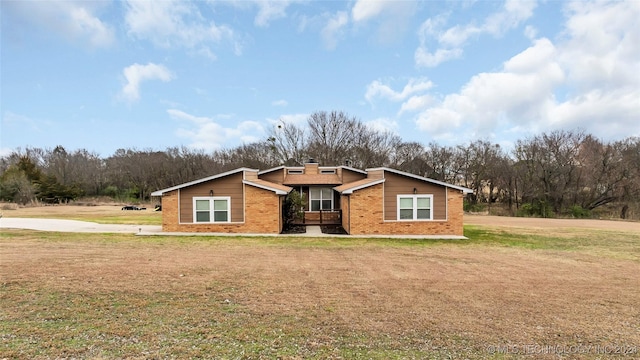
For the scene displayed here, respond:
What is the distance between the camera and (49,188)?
46.4m

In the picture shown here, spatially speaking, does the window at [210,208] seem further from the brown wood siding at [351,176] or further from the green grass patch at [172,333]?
the green grass patch at [172,333]

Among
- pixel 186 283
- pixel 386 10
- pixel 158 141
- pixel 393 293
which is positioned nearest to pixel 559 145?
pixel 386 10

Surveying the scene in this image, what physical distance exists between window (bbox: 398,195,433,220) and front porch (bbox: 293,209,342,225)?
5.04 meters

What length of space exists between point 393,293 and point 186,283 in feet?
14.1

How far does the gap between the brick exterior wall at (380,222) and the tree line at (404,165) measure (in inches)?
793

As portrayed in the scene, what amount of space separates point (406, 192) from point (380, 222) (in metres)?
2.04

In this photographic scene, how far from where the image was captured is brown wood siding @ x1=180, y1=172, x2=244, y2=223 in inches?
690

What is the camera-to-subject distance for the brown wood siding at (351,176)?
22.5 meters

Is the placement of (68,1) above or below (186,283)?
above

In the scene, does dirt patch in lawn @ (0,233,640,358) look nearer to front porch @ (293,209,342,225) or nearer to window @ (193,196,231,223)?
window @ (193,196,231,223)

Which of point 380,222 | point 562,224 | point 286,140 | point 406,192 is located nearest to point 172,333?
point 380,222

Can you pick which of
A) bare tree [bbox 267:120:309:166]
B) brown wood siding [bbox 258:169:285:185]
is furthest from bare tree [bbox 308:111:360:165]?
brown wood siding [bbox 258:169:285:185]

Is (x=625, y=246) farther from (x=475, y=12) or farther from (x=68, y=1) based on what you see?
(x=68, y=1)

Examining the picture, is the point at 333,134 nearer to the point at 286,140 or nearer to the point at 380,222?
the point at 286,140
